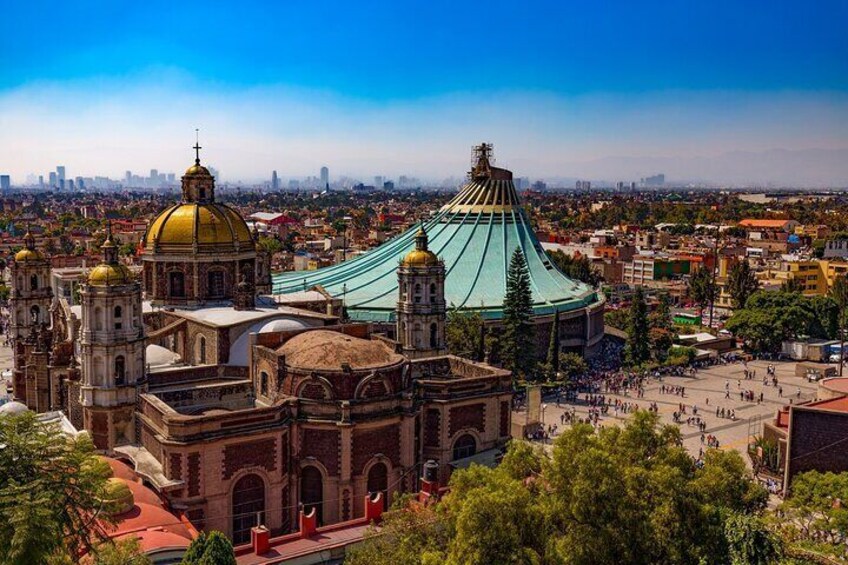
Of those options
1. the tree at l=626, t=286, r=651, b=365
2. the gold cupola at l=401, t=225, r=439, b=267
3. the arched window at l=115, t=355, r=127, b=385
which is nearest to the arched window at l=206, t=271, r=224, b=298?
the arched window at l=115, t=355, r=127, b=385

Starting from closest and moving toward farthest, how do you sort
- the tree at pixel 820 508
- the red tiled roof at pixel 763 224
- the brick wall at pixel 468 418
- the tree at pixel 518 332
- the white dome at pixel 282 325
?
the tree at pixel 820 508 → the brick wall at pixel 468 418 → the white dome at pixel 282 325 → the tree at pixel 518 332 → the red tiled roof at pixel 763 224

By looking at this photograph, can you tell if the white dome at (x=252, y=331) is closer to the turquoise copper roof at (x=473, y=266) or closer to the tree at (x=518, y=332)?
the tree at (x=518, y=332)

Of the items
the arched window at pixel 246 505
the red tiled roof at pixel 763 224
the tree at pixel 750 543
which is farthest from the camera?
the red tiled roof at pixel 763 224

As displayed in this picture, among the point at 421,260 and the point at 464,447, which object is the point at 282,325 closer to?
the point at 421,260

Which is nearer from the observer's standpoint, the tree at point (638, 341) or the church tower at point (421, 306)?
the church tower at point (421, 306)

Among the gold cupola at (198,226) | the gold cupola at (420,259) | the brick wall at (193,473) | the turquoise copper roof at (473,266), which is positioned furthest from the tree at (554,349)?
the brick wall at (193,473)

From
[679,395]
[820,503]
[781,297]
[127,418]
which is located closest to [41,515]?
[127,418]

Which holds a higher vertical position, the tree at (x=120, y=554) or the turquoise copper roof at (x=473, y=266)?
the turquoise copper roof at (x=473, y=266)
